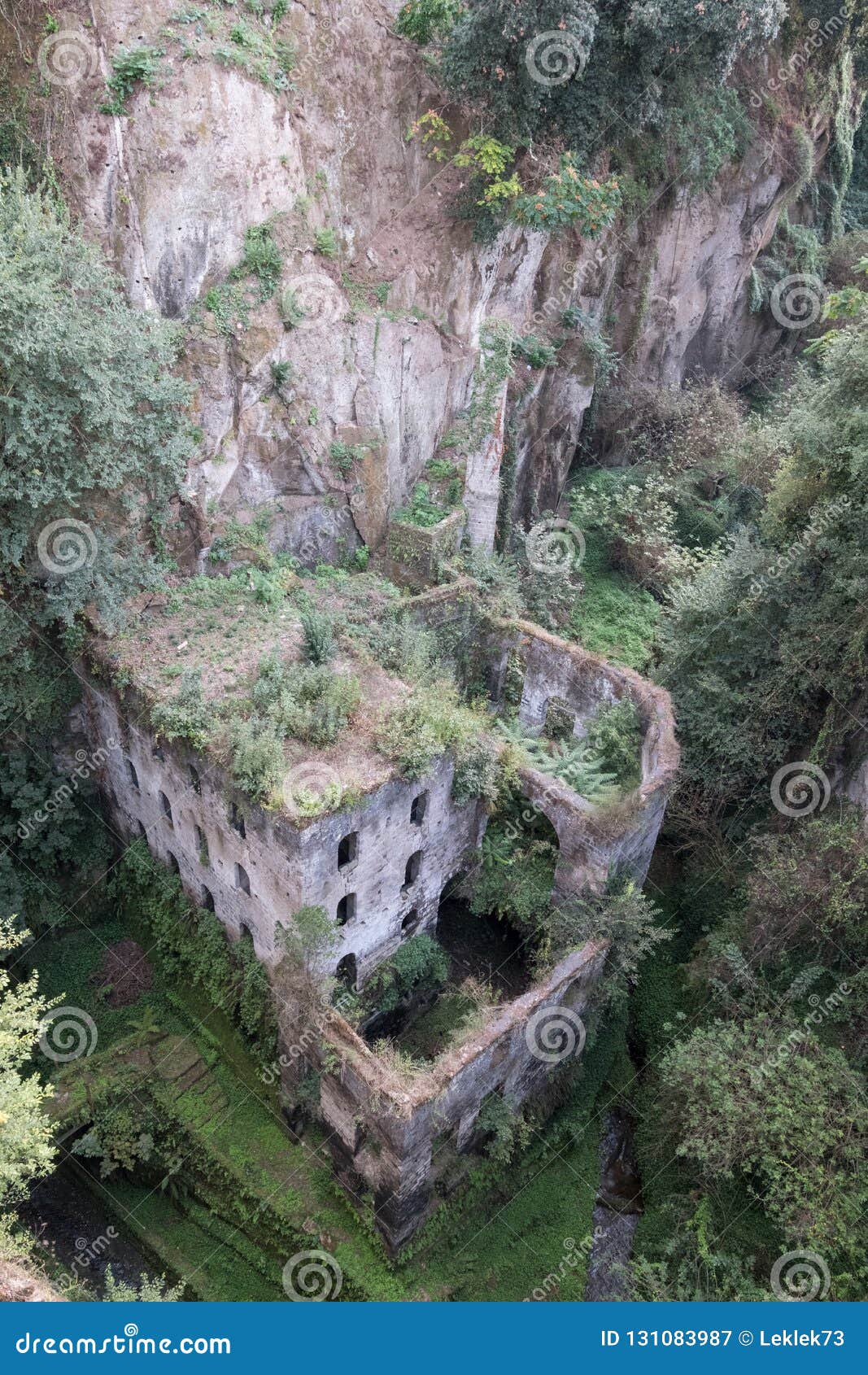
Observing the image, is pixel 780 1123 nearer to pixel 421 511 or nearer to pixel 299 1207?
pixel 299 1207

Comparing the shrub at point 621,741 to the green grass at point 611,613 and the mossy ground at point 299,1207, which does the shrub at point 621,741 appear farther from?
the mossy ground at point 299,1207

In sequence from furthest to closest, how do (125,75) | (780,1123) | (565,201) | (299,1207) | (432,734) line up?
1. (565,201)
2. (125,75)
3. (432,734)
4. (299,1207)
5. (780,1123)

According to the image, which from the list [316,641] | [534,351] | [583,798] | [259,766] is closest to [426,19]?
[534,351]

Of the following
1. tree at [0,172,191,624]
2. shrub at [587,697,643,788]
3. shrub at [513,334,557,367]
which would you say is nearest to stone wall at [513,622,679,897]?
shrub at [587,697,643,788]

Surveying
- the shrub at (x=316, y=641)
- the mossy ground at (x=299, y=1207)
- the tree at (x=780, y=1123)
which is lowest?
the mossy ground at (x=299, y=1207)

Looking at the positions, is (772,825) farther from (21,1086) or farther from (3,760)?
(3,760)

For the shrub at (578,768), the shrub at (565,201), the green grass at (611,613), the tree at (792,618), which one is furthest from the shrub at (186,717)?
the shrub at (565,201)
